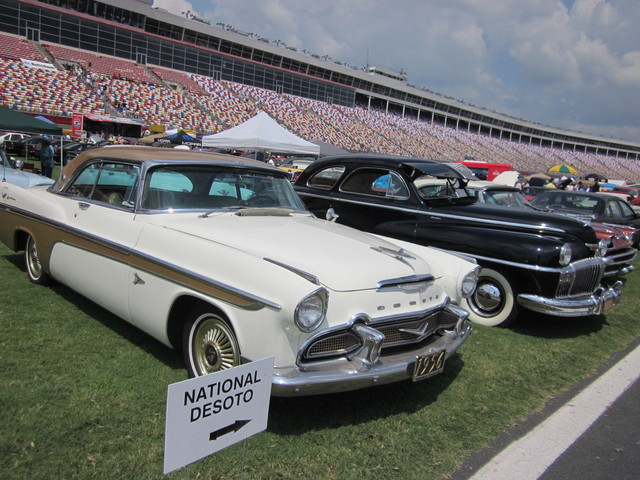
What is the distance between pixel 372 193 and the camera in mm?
6406

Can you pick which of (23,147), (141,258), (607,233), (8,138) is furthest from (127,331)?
(8,138)

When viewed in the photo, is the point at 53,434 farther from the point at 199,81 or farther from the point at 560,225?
the point at 199,81

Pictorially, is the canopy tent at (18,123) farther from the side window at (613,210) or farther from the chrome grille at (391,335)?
the side window at (613,210)

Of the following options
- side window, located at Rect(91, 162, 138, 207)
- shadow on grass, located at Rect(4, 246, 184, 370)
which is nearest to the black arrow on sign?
shadow on grass, located at Rect(4, 246, 184, 370)

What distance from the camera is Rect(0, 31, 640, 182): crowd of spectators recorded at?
3256 cm

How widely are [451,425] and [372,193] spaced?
3684 mm

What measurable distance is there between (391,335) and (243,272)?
1.05 meters

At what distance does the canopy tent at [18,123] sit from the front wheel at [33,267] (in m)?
8.25

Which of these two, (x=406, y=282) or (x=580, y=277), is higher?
(x=406, y=282)

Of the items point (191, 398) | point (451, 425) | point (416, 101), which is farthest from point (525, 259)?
point (416, 101)

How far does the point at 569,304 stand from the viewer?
500 cm

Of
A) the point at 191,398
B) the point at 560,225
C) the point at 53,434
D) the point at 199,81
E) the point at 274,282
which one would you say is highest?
the point at 199,81

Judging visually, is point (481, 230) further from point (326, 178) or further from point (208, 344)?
point (208, 344)

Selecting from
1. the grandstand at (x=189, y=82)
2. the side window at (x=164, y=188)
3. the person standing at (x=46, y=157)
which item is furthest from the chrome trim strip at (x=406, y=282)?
the grandstand at (x=189, y=82)
